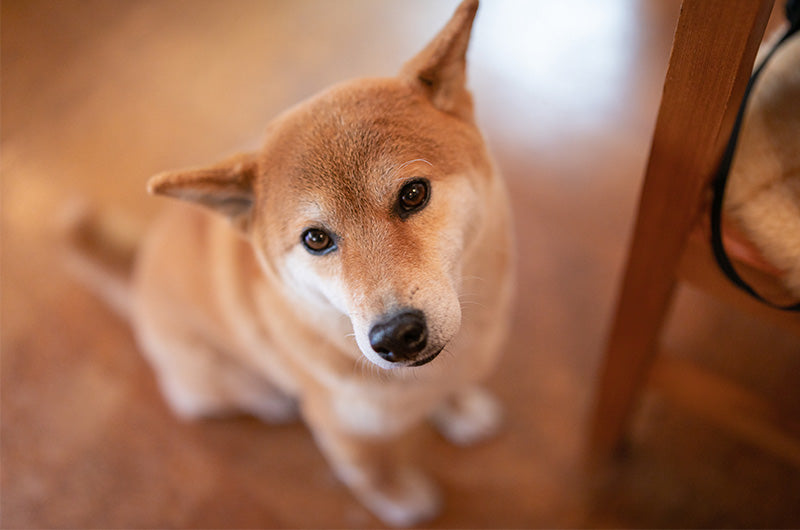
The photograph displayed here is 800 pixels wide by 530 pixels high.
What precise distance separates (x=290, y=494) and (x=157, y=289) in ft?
1.96

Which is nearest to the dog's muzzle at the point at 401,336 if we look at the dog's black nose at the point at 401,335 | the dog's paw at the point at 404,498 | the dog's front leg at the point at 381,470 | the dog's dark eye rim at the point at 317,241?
the dog's black nose at the point at 401,335

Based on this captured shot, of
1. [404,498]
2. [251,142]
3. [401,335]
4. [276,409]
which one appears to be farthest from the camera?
[276,409]

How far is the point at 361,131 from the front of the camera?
78 centimetres

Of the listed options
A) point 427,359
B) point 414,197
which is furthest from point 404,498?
point 414,197

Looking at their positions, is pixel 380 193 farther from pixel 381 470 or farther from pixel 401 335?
pixel 381 470

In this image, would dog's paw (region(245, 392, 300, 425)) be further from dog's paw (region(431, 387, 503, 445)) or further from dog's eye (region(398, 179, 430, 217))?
dog's eye (region(398, 179, 430, 217))

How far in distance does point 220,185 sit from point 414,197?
27 centimetres

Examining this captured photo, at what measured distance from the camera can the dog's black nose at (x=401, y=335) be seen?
2.41 feet

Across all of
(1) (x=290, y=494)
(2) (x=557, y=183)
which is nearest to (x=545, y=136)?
(2) (x=557, y=183)

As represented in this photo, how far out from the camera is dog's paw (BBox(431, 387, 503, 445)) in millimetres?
1440

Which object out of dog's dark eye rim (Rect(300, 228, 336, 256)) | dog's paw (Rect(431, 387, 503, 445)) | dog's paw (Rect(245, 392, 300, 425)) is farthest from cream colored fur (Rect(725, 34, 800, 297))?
dog's paw (Rect(245, 392, 300, 425))

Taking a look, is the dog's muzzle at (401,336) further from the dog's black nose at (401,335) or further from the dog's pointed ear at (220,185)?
the dog's pointed ear at (220,185)

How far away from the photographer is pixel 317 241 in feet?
2.70

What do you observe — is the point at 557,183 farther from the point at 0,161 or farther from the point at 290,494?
the point at 0,161
